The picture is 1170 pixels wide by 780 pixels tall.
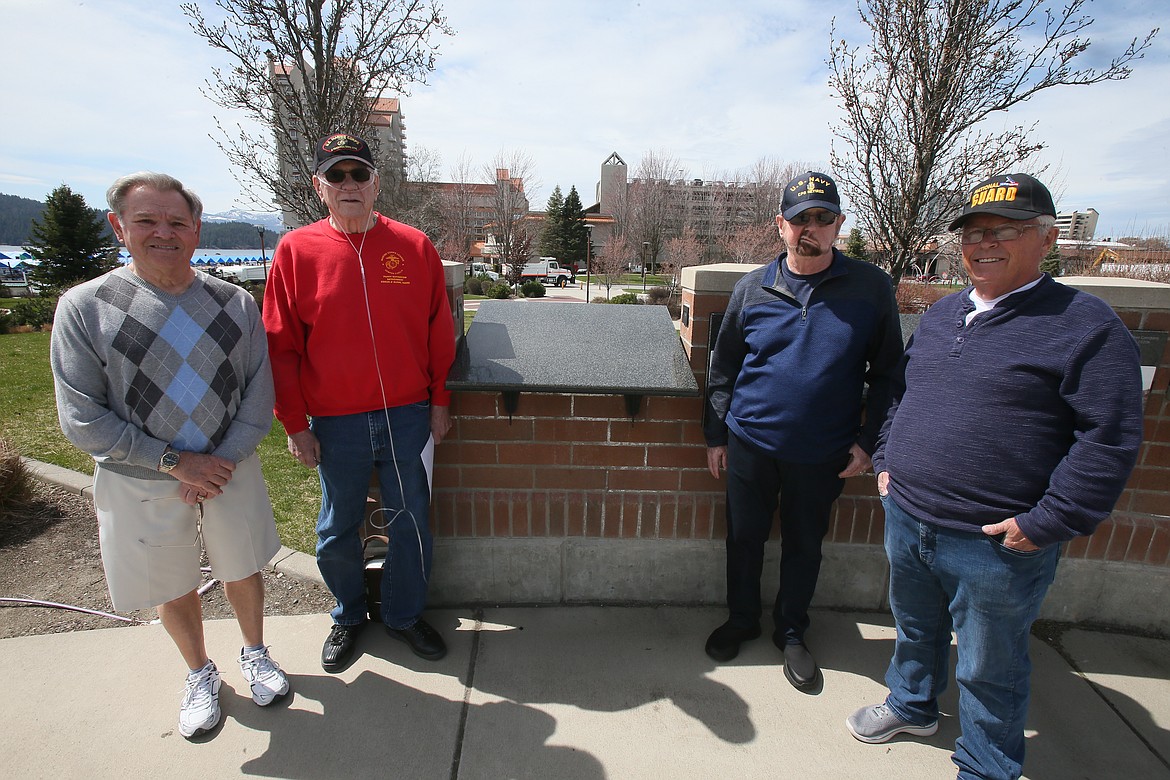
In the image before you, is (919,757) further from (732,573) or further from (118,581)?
(118,581)

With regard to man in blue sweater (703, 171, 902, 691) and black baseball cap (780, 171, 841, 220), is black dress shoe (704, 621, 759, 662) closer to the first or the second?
man in blue sweater (703, 171, 902, 691)

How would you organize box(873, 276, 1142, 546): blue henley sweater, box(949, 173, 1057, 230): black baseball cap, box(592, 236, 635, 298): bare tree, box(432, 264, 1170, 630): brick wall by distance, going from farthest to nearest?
1. box(592, 236, 635, 298): bare tree
2. box(432, 264, 1170, 630): brick wall
3. box(949, 173, 1057, 230): black baseball cap
4. box(873, 276, 1142, 546): blue henley sweater

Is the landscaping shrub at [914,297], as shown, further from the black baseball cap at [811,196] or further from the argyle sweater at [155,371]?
the argyle sweater at [155,371]

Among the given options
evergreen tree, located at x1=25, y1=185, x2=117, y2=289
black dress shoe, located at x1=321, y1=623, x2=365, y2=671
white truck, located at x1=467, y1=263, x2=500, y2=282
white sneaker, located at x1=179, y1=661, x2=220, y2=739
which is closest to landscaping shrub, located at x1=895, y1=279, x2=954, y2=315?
black dress shoe, located at x1=321, y1=623, x2=365, y2=671

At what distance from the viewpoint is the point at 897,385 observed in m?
2.09

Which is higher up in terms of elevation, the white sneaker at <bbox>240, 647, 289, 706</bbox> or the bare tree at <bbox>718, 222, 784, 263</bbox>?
the bare tree at <bbox>718, 222, 784, 263</bbox>

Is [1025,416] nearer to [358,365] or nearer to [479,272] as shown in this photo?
[358,365]

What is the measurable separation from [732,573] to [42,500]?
4551mm

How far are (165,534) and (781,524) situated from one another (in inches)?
93.3

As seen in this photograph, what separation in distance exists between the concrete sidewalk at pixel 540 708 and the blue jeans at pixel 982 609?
0.91 feet

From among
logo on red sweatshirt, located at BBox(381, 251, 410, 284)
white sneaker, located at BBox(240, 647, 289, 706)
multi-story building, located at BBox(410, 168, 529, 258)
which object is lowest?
white sneaker, located at BBox(240, 647, 289, 706)

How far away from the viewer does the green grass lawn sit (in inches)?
153

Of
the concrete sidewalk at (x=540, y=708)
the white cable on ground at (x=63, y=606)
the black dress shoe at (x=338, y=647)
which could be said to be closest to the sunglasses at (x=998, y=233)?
the concrete sidewalk at (x=540, y=708)

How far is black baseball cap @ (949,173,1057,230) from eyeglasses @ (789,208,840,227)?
1.60 feet
